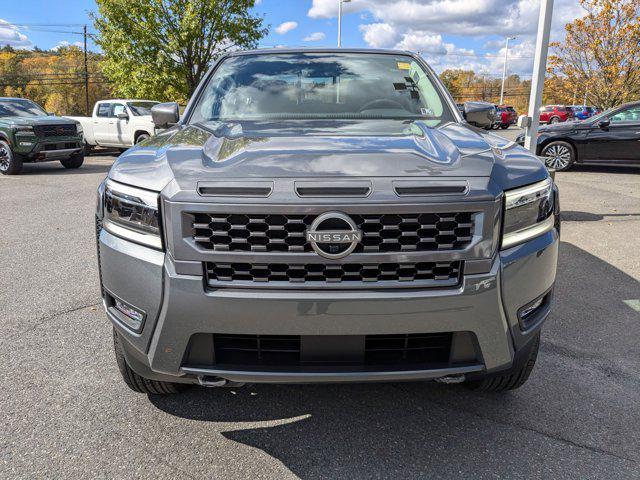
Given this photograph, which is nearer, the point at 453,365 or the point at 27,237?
the point at 453,365

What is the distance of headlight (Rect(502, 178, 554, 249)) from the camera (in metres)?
2.07

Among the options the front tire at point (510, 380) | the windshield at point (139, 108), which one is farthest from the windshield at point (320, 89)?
the windshield at point (139, 108)

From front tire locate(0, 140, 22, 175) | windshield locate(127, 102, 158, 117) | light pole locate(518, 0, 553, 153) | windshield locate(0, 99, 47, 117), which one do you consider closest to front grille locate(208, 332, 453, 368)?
light pole locate(518, 0, 553, 153)

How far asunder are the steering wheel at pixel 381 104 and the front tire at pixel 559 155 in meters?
9.95

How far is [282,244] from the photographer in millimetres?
1953

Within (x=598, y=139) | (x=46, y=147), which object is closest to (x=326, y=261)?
(x=598, y=139)

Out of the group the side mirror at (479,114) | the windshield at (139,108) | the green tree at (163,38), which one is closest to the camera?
the side mirror at (479,114)

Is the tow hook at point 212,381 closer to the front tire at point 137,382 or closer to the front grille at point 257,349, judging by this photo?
the front grille at point 257,349

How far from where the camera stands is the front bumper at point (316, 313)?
194 centimetres

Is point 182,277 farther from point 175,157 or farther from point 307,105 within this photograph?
point 307,105

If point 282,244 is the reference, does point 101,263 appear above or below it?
below

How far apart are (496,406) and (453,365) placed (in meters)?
0.85

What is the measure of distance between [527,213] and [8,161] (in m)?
13.1

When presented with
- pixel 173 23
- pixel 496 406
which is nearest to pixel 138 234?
pixel 496 406
